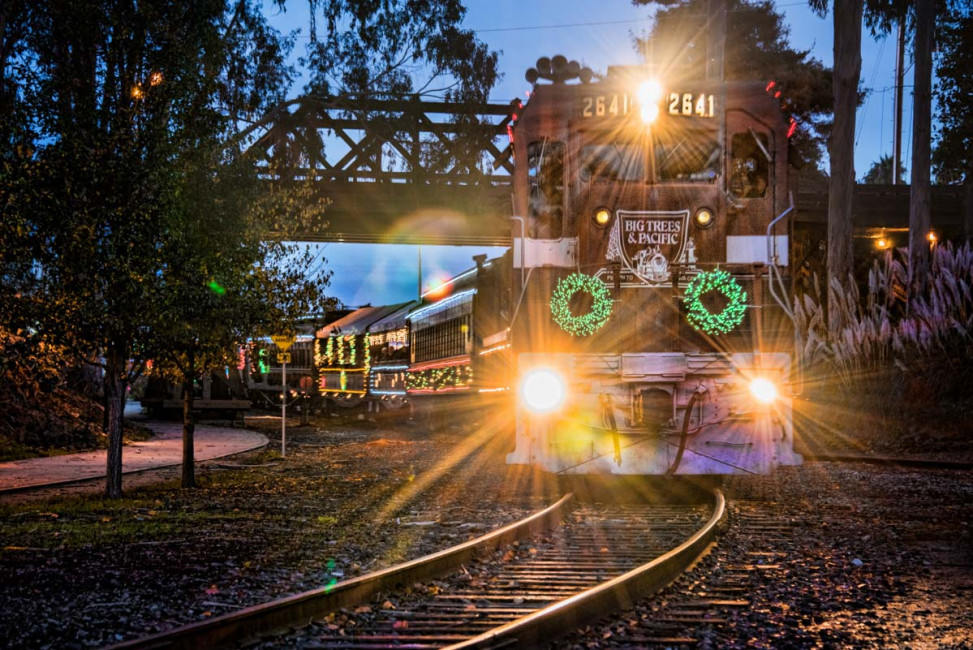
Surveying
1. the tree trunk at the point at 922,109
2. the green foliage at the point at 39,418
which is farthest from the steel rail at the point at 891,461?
the green foliage at the point at 39,418

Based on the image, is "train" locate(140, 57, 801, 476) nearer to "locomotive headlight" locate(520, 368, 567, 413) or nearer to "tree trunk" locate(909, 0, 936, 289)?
"locomotive headlight" locate(520, 368, 567, 413)

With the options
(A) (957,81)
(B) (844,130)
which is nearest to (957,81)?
(A) (957,81)

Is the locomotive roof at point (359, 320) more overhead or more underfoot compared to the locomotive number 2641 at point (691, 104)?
more underfoot

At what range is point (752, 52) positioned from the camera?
46.5 metres

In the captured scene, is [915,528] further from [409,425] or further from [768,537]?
[409,425]

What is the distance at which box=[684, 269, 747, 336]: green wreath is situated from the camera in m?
9.38

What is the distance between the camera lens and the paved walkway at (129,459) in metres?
13.1

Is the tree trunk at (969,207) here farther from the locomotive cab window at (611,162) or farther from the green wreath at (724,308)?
the locomotive cab window at (611,162)

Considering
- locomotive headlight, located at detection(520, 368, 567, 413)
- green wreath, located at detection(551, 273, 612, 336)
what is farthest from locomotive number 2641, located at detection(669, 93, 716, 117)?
locomotive headlight, located at detection(520, 368, 567, 413)

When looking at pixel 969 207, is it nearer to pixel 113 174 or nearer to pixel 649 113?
pixel 649 113

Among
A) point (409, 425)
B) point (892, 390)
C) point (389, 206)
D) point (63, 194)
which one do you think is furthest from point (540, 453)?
point (389, 206)

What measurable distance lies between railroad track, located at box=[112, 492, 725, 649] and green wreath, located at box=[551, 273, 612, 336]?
221 cm

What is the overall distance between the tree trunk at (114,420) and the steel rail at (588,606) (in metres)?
7.20

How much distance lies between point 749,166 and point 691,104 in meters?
0.91
